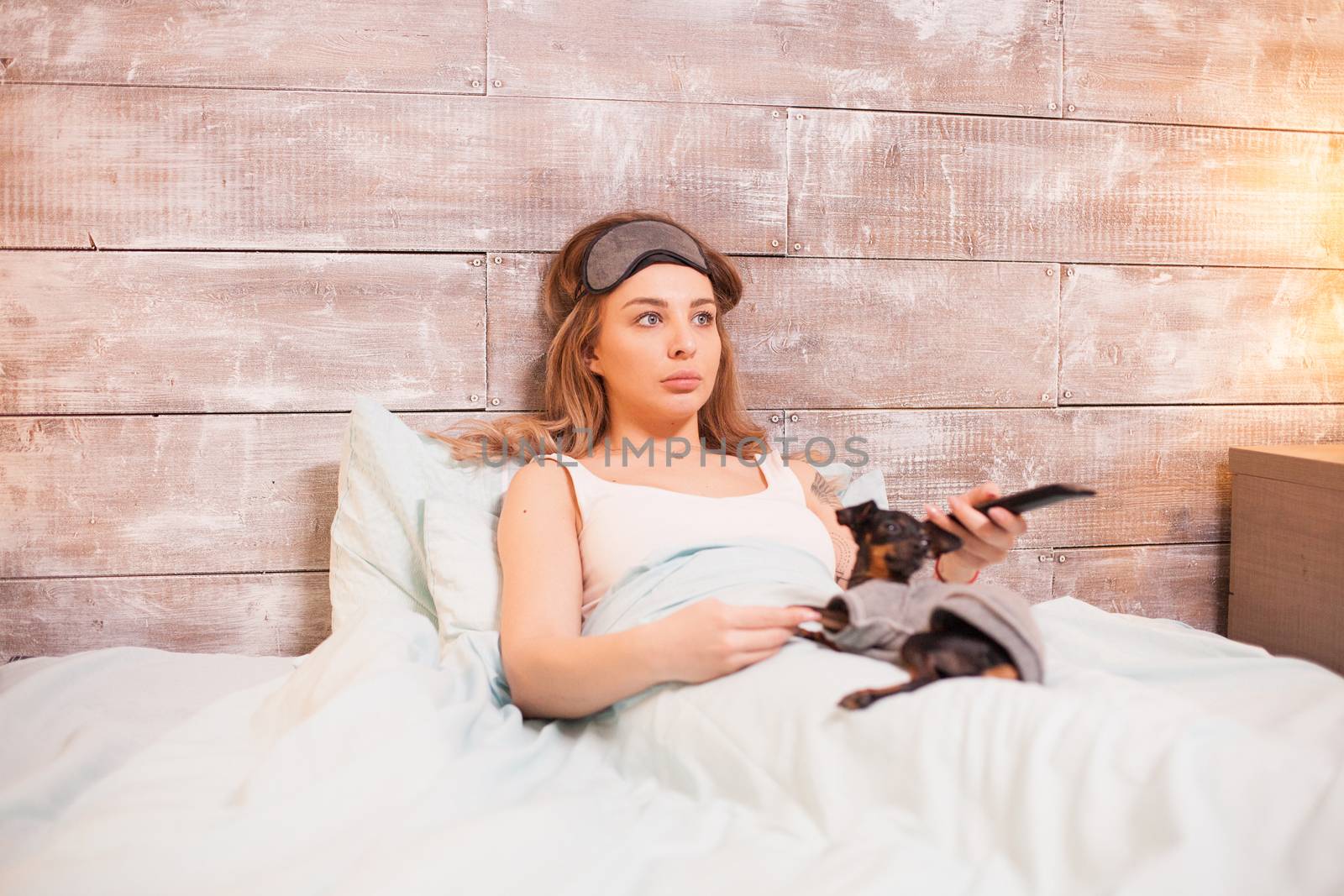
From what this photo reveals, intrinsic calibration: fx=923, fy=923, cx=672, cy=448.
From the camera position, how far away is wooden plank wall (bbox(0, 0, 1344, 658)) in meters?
1.39

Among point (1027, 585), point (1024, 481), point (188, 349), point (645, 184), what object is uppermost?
point (645, 184)

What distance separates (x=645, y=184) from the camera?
1483 mm

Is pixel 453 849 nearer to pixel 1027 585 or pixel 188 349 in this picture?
pixel 188 349

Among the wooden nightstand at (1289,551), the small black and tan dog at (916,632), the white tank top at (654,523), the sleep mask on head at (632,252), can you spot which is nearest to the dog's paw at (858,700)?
the small black and tan dog at (916,632)

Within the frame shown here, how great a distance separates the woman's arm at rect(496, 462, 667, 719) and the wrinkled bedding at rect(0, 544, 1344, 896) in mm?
38

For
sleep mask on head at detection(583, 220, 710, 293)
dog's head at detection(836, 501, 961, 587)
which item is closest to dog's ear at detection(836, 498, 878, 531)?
dog's head at detection(836, 501, 961, 587)

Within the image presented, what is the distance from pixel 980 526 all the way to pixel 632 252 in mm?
605

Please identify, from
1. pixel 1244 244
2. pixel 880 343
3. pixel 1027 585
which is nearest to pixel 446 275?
pixel 880 343

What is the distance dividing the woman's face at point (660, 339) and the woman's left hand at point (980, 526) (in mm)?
380

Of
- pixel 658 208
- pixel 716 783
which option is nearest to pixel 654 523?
pixel 716 783

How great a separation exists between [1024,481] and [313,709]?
1.18 meters

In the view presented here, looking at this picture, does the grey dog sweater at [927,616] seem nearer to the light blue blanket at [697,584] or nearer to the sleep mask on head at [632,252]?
the light blue blanket at [697,584]

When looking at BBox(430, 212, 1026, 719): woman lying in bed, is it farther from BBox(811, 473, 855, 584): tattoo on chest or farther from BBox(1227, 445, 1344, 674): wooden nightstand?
BBox(1227, 445, 1344, 674): wooden nightstand

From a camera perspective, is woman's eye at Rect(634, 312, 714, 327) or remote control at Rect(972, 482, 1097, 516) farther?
woman's eye at Rect(634, 312, 714, 327)
